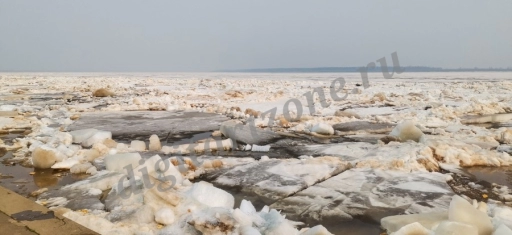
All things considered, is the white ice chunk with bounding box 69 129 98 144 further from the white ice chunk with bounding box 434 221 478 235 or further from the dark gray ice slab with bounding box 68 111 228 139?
the white ice chunk with bounding box 434 221 478 235

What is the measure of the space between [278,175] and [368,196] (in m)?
0.98

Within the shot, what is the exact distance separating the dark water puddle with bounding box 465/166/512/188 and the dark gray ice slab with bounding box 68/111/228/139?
4.52 m

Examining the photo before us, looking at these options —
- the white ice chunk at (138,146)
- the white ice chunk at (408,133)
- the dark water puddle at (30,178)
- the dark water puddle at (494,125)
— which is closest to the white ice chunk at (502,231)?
the white ice chunk at (408,133)

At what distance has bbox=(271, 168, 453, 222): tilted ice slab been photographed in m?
2.89

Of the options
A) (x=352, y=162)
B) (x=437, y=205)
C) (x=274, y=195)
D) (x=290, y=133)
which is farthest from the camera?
(x=290, y=133)

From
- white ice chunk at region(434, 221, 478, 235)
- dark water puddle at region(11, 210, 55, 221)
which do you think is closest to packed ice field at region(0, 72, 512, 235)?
white ice chunk at region(434, 221, 478, 235)

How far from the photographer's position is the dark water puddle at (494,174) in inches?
144

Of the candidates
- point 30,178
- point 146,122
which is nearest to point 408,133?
point 30,178

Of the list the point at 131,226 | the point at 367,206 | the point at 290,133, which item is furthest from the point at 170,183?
the point at 290,133

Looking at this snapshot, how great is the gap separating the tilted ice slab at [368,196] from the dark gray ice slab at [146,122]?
3820mm

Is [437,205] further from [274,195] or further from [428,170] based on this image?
[274,195]

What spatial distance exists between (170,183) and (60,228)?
135cm

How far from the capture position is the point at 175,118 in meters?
8.84

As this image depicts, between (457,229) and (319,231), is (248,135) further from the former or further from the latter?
(457,229)
